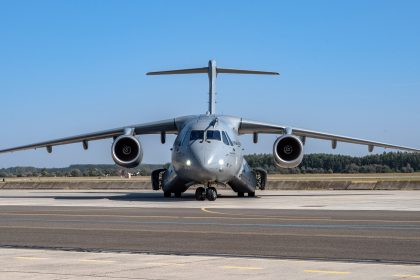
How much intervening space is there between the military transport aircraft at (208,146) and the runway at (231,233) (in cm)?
697

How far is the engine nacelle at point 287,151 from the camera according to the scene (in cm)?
3186

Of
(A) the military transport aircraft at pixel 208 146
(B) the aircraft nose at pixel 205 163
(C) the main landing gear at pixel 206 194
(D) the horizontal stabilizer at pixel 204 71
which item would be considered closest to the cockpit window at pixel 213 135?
(A) the military transport aircraft at pixel 208 146

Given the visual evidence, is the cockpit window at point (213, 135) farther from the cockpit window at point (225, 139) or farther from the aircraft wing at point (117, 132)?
the aircraft wing at point (117, 132)

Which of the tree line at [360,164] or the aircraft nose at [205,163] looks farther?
the tree line at [360,164]

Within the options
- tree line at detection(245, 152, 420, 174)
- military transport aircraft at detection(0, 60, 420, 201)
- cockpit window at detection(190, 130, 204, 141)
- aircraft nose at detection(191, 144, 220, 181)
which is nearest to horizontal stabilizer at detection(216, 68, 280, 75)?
military transport aircraft at detection(0, 60, 420, 201)

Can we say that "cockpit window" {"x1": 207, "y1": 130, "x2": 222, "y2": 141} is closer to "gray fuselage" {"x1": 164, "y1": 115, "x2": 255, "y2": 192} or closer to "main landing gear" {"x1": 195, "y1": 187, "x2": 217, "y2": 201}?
"gray fuselage" {"x1": 164, "y1": 115, "x2": 255, "y2": 192}

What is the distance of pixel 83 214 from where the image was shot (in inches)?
830

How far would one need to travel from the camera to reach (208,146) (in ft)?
94.2

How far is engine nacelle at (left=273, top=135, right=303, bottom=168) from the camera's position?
31858 millimetres

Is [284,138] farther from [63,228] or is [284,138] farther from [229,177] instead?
[63,228]

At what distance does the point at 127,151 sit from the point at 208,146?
5112mm

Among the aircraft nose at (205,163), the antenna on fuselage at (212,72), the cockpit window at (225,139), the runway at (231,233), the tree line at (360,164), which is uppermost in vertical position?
the antenna on fuselage at (212,72)

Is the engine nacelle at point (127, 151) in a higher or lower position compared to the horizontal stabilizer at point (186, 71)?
lower

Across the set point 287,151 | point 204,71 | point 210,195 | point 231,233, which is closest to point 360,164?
Answer: point 204,71
